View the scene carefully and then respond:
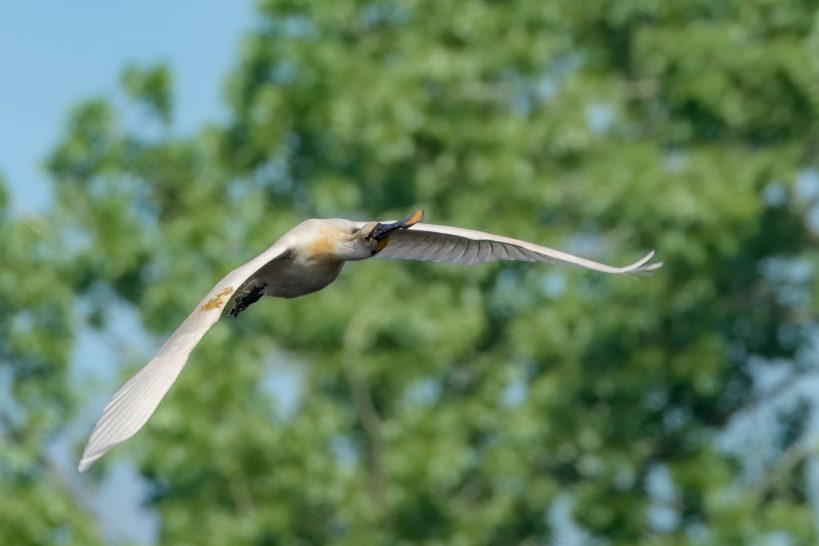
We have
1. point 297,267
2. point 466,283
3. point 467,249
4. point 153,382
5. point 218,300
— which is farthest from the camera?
point 466,283

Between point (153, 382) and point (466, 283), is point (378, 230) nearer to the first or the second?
point (153, 382)

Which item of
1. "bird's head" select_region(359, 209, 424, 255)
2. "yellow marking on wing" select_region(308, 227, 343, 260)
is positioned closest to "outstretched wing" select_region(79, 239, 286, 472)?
"yellow marking on wing" select_region(308, 227, 343, 260)

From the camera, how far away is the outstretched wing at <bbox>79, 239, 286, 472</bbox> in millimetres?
6965

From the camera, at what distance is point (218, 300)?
781 cm

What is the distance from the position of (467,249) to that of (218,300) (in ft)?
7.50

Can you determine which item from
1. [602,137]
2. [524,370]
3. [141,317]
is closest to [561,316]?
[524,370]

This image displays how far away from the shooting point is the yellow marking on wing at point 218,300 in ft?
25.6

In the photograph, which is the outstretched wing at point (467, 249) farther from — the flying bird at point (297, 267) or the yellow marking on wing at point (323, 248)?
the yellow marking on wing at point (323, 248)

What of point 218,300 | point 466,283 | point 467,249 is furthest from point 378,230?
point 466,283

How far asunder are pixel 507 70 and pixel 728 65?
254 cm

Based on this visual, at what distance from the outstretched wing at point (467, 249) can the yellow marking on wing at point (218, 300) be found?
4.11 feet

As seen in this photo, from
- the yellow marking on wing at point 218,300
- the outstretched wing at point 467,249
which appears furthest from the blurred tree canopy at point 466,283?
the yellow marking on wing at point 218,300

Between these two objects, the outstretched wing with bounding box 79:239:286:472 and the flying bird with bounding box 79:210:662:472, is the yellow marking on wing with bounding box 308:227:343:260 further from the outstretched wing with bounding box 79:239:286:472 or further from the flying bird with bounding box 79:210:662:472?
the outstretched wing with bounding box 79:239:286:472

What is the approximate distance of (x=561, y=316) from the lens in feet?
70.0
